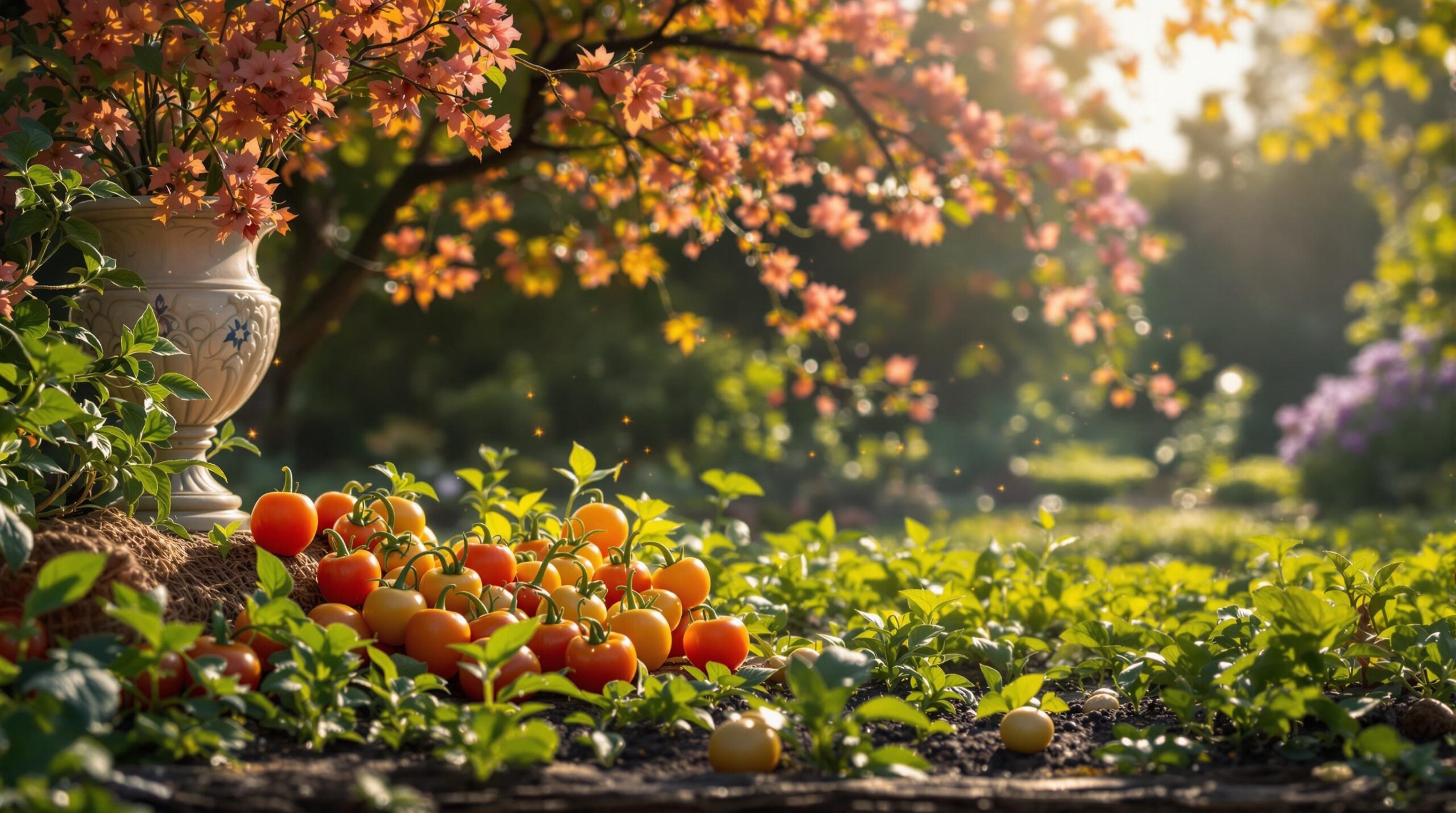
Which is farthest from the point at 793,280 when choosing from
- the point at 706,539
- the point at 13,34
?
the point at 13,34

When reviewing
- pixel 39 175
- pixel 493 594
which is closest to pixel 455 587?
pixel 493 594

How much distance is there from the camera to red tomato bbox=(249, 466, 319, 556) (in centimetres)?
224

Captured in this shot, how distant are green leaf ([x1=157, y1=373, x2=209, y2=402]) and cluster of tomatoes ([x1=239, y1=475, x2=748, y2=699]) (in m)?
0.26

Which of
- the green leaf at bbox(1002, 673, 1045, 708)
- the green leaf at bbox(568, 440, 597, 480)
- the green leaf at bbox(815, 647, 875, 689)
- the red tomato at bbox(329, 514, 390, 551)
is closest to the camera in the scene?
the green leaf at bbox(815, 647, 875, 689)

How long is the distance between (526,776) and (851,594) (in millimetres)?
1638

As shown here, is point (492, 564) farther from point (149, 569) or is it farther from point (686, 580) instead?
point (149, 569)

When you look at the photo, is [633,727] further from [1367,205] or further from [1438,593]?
[1367,205]

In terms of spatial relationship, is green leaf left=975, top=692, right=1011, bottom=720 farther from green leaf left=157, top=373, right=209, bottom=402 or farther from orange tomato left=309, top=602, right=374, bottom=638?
green leaf left=157, top=373, right=209, bottom=402

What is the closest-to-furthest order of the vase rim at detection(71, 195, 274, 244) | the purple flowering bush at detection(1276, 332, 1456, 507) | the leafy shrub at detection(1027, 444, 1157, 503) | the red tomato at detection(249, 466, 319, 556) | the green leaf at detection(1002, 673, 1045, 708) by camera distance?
the green leaf at detection(1002, 673, 1045, 708), the red tomato at detection(249, 466, 319, 556), the vase rim at detection(71, 195, 274, 244), the purple flowering bush at detection(1276, 332, 1456, 507), the leafy shrub at detection(1027, 444, 1157, 503)

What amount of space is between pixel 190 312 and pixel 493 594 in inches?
41.4

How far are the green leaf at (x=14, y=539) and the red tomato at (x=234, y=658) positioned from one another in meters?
0.31

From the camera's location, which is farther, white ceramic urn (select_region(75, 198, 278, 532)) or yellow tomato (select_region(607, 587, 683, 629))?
white ceramic urn (select_region(75, 198, 278, 532))

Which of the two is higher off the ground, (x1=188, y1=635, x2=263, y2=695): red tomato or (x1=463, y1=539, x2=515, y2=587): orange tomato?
(x1=463, y1=539, x2=515, y2=587): orange tomato

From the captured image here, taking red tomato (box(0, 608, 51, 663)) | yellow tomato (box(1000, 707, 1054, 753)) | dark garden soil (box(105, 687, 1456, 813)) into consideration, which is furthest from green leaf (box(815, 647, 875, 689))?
red tomato (box(0, 608, 51, 663))
